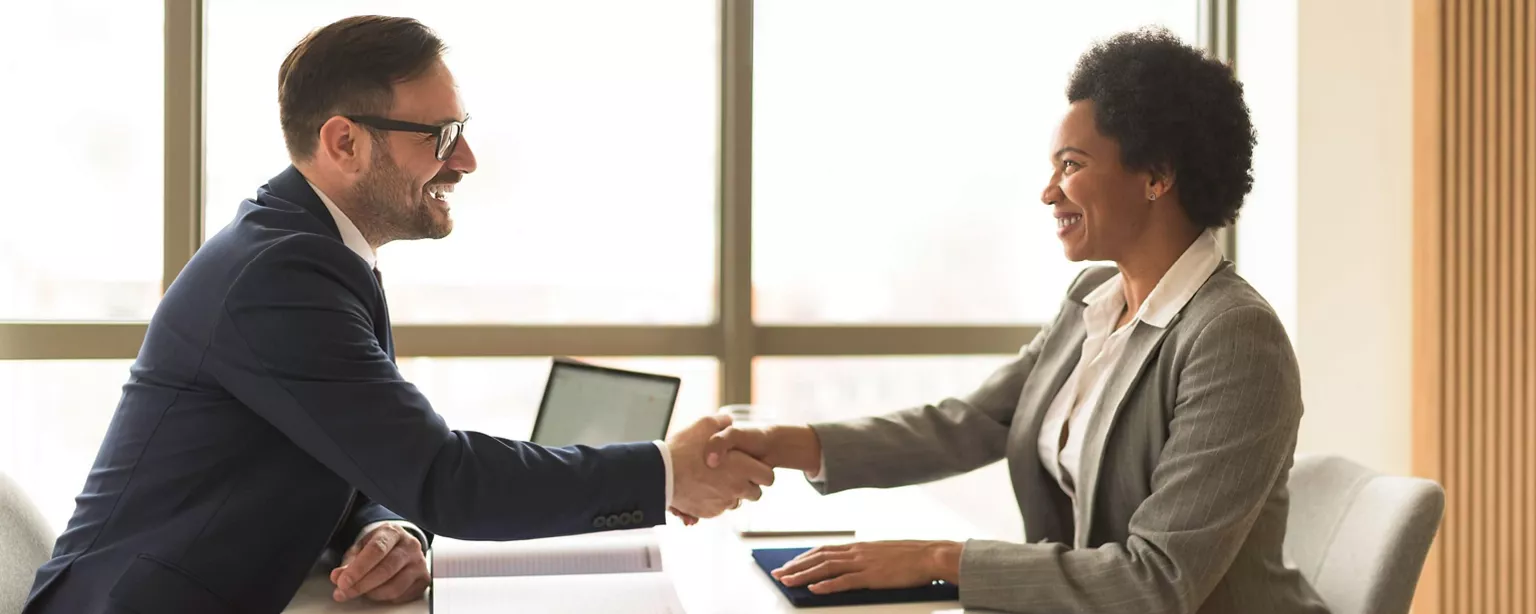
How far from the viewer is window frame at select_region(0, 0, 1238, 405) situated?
2.92 m

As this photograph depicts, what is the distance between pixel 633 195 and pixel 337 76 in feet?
5.12

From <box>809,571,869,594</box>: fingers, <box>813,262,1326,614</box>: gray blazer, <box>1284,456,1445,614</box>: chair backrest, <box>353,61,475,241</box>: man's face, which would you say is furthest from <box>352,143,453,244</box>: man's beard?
<box>1284,456,1445,614</box>: chair backrest

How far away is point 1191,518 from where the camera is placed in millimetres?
1510

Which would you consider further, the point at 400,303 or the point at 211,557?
the point at 400,303

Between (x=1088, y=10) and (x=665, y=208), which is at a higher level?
(x=1088, y=10)

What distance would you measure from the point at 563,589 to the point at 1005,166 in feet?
7.88

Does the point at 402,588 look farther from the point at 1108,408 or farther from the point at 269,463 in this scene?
the point at 1108,408

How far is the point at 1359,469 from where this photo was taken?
6.31 ft

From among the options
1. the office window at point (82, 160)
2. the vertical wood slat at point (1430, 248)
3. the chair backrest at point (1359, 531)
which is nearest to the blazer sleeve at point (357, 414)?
the chair backrest at point (1359, 531)

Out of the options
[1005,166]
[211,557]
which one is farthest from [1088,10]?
[211,557]
